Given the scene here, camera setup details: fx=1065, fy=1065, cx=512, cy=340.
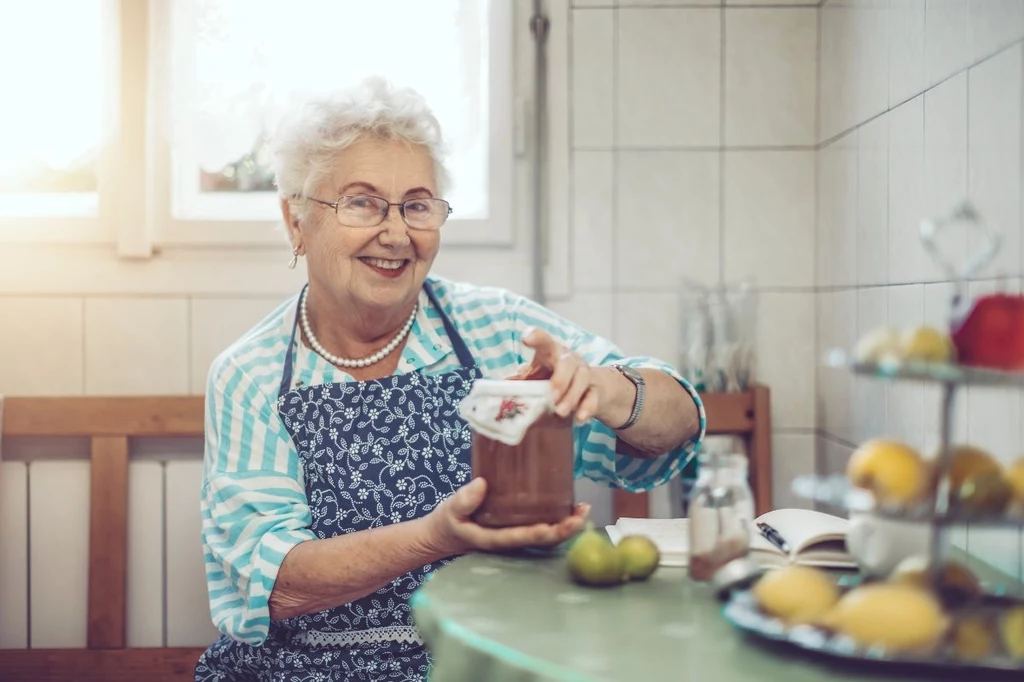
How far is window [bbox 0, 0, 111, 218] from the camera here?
2.46 m

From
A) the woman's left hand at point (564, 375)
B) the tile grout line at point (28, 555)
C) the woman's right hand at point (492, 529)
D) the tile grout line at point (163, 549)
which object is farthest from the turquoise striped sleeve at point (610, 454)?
the tile grout line at point (28, 555)

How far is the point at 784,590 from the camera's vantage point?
872 mm

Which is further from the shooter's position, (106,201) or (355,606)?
(106,201)

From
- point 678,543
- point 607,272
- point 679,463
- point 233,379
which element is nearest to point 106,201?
point 233,379

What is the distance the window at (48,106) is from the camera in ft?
8.08

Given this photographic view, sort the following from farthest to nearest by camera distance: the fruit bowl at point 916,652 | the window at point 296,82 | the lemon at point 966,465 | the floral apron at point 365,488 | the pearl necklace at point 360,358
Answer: the window at point 296,82, the pearl necklace at point 360,358, the floral apron at point 365,488, the lemon at point 966,465, the fruit bowl at point 916,652

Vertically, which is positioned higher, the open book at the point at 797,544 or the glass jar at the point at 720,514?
the glass jar at the point at 720,514

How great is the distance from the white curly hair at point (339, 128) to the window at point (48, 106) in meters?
0.99

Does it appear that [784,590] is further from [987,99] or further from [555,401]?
[987,99]

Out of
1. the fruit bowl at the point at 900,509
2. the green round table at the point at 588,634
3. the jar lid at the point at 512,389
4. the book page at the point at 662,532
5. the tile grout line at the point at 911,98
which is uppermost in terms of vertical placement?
the tile grout line at the point at 911,98

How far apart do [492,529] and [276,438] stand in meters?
0.55

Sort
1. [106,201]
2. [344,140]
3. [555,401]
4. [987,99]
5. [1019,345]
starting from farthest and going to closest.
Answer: [106,201] → [344,140] → [987,99] → [555,401] → [1019,345]

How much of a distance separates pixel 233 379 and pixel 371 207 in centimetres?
34

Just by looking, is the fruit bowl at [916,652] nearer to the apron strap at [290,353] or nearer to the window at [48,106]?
the apron strap at [290,353]
